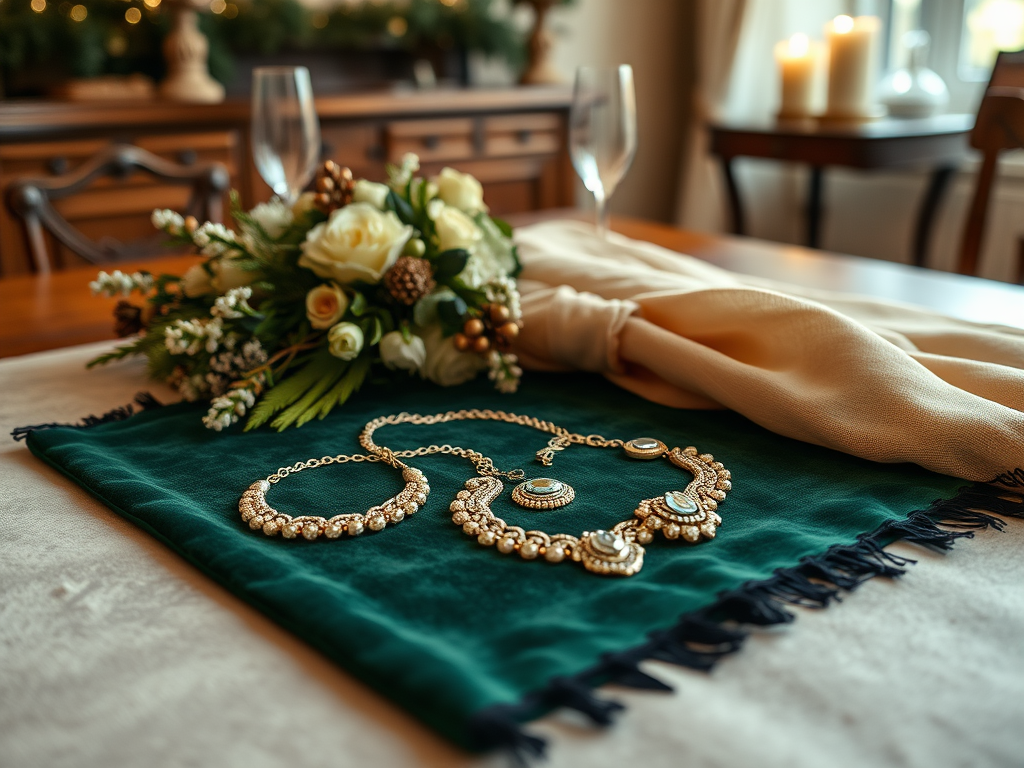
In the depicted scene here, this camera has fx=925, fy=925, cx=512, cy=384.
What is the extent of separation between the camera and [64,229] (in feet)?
4.81

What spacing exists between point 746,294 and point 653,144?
3.13 metres

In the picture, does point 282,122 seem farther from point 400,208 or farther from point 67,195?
point 67,195

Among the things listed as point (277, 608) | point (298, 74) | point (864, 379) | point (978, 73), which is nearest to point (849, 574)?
point (864, 379)

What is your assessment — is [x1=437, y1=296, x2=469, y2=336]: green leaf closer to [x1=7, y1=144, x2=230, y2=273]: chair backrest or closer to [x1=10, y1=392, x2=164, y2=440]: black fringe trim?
[x1=10, y1=392, x2=164, y2=440]: black fringe trim

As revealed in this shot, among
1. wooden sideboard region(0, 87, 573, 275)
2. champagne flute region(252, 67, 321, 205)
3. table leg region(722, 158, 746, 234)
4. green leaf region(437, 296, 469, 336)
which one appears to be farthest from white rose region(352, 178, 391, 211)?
table leg region(722, 158, 746, 234)

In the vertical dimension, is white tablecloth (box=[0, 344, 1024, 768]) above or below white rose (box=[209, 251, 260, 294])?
below

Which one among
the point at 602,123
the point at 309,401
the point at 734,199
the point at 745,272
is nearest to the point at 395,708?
the point at 309,401

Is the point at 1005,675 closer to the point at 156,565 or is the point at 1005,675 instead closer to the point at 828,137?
the point at 156,565

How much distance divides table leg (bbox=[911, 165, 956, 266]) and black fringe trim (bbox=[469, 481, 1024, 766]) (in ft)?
8.35

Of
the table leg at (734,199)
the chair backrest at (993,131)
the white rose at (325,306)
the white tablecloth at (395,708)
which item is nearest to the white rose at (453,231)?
the white rose at (325,306)

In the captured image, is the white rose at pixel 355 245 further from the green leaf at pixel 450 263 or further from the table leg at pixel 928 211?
the table leg at pixel 928 211

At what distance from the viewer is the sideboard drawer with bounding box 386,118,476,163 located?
268 centimetres

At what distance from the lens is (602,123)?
1.06m

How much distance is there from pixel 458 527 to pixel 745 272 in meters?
0.77
